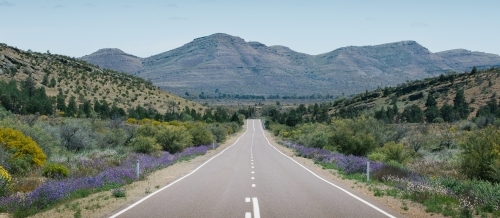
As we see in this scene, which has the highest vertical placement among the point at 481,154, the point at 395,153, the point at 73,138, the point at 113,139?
the point at 481,154

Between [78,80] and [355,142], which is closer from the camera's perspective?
[355,142]

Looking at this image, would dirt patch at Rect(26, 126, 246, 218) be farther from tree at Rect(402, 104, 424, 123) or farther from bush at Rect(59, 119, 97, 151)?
tree at Rect(402, 104, 424, 123)

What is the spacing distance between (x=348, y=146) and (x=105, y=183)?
66.9 feet

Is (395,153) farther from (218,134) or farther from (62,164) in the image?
(218,134)

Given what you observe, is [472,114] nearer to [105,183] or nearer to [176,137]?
[176,137]

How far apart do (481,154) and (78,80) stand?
283ft

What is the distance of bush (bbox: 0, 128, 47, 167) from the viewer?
849 inches

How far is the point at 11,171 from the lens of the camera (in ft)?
65.3

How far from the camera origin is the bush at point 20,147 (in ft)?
70.7

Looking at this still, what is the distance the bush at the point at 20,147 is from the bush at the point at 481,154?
17789mm

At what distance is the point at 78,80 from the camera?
95.1m

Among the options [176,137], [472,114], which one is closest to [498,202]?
[176,137]

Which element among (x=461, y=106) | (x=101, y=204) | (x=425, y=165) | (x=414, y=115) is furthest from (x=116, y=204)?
(x=414, y=115)

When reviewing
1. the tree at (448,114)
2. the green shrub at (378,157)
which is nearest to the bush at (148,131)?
the green shrub at (378,157)
